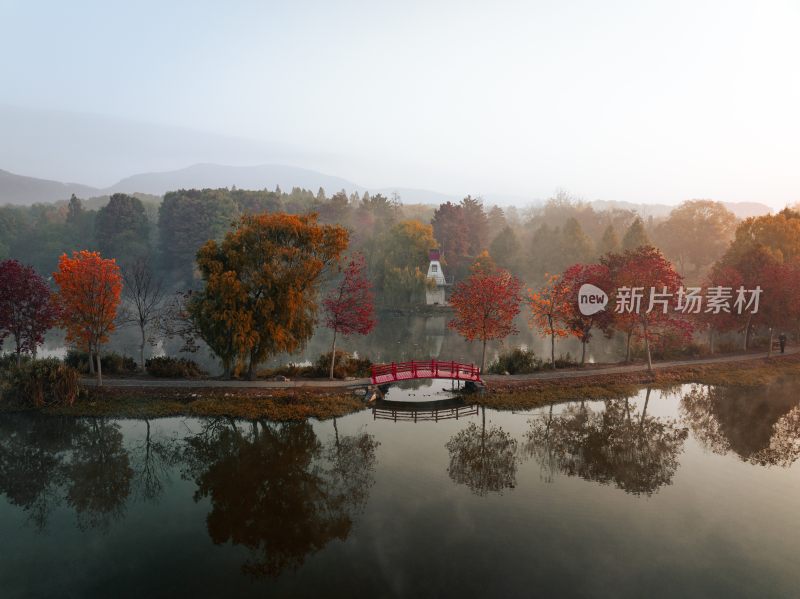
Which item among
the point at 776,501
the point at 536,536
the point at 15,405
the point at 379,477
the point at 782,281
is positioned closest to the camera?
the point at 536,536

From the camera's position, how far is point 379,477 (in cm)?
1808

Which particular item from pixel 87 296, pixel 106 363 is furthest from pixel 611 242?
pixel 87 296

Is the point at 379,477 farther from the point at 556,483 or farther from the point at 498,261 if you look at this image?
the point at 498,261

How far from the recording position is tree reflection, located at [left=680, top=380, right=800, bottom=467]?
2078cm

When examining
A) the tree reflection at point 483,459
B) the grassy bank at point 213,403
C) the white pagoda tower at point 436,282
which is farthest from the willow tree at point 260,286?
the white pagoda tower at point 436,282

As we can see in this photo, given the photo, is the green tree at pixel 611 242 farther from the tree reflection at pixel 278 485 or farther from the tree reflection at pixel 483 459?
the tree reflection at pixel 278 485

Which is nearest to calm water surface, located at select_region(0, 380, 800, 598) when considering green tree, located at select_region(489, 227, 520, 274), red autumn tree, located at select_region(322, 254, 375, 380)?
red autumn tree, located at select_region(322, 254, 375, 380)

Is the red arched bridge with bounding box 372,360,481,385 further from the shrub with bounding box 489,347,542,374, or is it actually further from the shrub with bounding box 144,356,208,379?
the shrub with bounding box 144,356,208,379

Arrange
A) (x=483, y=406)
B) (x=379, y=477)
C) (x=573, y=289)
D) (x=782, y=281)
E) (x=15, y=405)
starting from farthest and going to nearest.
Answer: (x=782, y=281), (x=573, y=289), (x=483, y=406), (x=15, y=405), (x=379, y=477)

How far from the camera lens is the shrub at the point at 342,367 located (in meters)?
29.8

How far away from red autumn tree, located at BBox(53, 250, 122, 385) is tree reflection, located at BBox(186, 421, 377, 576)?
375 inches

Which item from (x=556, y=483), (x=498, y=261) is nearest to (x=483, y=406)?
(x=556, y=483)

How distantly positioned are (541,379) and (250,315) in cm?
1751

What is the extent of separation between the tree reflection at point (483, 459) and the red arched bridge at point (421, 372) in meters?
4.88
